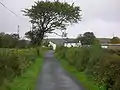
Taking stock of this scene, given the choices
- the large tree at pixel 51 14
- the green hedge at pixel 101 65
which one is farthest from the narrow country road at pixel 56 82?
the large tree at pixel 51 14

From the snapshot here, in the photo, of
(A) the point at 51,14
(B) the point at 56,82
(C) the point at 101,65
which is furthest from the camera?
(A) the point at 51,14

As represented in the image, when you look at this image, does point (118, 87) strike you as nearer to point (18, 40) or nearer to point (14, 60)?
point (14, 60)

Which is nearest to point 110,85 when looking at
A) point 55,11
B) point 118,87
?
point 118,87

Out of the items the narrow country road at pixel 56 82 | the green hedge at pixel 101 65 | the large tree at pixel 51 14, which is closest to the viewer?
the green hedge at pixel 101 65

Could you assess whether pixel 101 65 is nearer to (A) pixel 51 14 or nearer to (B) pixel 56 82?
(B) pixel 56 82

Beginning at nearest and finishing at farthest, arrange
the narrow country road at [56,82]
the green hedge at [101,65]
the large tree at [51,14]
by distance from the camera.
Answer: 1. the green hedge at [101,65]
2. the narrow country road at [56,82]
3. the large tree at [51,14]

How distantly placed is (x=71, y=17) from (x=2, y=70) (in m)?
56.1

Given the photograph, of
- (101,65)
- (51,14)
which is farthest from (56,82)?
(51,14)

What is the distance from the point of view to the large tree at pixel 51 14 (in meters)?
→ 71.9

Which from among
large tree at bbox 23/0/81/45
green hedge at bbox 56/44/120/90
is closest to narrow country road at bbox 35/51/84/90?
green hedge at bbox 56/44/120/90

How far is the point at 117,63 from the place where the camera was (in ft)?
53.5

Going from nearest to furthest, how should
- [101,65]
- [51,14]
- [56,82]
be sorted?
1. [101,65]
2. [56,82]
3. [51,14]

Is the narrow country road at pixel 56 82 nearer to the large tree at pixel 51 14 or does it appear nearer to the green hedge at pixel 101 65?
the green hedge at pixel 101 65

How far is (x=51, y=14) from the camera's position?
72875 millimetres
